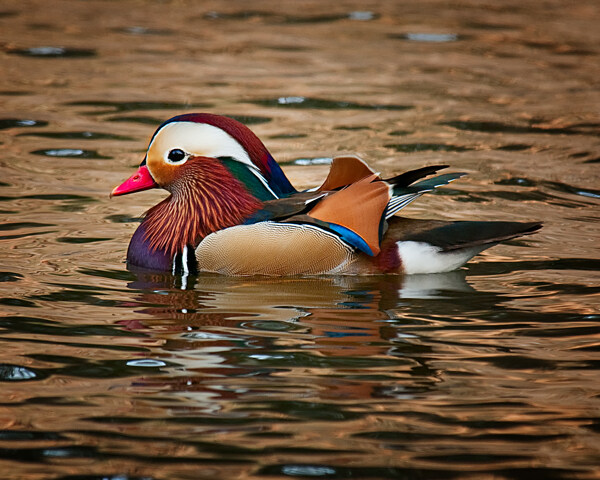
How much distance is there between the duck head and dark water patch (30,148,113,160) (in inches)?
104

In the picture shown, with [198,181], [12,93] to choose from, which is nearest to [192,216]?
[198,181]

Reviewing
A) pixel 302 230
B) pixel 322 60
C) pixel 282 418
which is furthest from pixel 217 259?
pixel 322 60

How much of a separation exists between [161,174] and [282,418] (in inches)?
96.9

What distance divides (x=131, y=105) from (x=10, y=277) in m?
4.60

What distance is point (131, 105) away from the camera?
33.4 feet

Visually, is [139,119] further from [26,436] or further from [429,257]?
[26,436]

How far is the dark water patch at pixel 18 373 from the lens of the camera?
172 inches

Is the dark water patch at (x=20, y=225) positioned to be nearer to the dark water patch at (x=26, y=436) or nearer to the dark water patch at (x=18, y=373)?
the dark water patch at (x=18, y=373)

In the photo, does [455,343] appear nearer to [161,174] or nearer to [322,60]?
[161,174]

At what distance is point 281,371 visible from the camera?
4.39m

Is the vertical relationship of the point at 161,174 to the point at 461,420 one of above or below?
above

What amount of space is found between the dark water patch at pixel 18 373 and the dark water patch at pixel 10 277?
1.33 m

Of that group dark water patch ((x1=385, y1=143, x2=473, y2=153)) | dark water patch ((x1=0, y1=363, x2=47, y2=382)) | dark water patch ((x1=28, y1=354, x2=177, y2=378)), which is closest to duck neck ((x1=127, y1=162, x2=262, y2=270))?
dark water patch ((x1=28, y1=354, x2=177, y2=378))

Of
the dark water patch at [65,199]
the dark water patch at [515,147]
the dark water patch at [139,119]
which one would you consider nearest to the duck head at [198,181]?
the dark water patch at [65,199]
